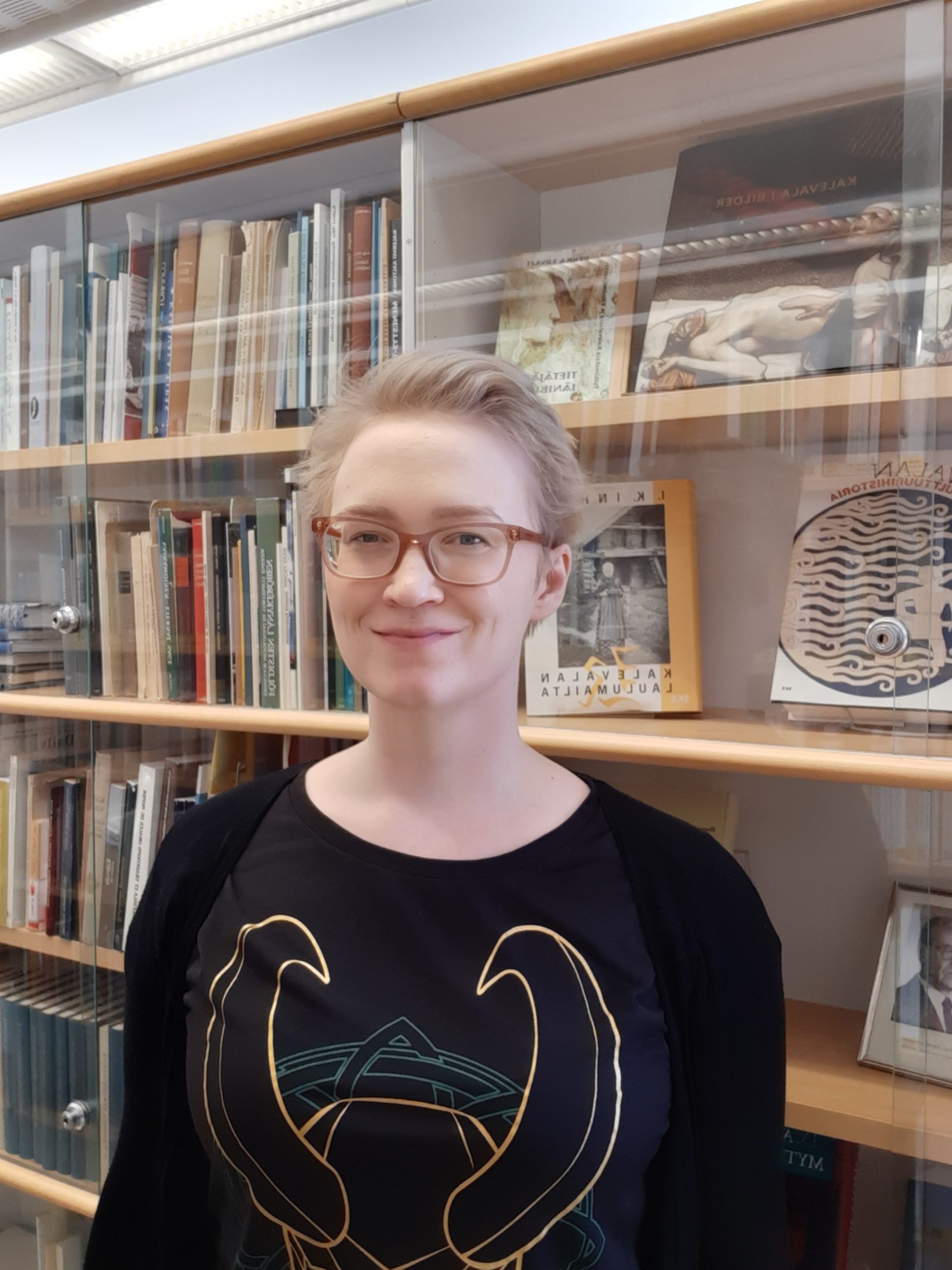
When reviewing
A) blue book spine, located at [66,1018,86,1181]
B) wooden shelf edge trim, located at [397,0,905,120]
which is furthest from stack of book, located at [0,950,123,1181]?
wooden shelf edge trim, located at [397,0,905,120]

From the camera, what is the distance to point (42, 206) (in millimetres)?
1621

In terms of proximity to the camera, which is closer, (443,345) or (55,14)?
(443,345)

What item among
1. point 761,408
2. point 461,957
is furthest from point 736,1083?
point 761,408

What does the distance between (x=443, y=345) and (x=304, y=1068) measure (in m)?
0.90

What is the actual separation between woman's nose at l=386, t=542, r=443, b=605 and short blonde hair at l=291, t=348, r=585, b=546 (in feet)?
0.45

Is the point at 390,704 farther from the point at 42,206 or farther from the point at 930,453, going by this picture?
the point at 42,206

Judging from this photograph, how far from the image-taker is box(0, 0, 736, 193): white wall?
5.20ft

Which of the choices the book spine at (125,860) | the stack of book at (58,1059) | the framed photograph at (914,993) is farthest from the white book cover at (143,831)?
the framed photograph at (914,993)

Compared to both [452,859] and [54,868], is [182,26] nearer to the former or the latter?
[54,868]

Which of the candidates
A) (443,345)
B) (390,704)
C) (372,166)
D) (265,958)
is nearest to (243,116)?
(372,166)

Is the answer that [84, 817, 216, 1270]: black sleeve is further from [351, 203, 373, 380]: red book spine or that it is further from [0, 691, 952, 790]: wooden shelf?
[351, 203, 373, 380]: red book spine

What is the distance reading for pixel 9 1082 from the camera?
1.78 metres

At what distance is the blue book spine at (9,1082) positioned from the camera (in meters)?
1.75

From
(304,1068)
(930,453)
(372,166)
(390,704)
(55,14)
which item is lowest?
(304,1068)
